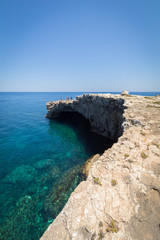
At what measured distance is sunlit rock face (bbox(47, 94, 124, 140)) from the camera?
843 inches

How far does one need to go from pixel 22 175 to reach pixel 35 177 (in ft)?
6.90

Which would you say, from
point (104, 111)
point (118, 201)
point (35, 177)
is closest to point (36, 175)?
point (35, 177)

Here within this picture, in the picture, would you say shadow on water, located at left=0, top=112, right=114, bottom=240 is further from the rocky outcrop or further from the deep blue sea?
the rocky outcrop

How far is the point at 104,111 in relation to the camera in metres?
25.2

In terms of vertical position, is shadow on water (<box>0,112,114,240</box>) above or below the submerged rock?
below

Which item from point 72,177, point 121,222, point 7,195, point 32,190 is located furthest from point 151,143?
point 7,195

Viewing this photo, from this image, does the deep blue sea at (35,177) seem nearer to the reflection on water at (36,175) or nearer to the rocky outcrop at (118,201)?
the reflection on water at (36,175)

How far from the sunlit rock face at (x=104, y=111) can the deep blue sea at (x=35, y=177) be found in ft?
14.6

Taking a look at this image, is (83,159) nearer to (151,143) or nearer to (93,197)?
(151,143)

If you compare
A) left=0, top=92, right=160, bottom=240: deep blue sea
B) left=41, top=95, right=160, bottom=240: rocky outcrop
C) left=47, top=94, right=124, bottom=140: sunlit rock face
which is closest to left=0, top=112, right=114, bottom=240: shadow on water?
left=0, top=92, right=160, bottom=240: deep blue sea

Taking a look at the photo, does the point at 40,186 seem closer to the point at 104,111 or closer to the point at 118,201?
the point at 118,201

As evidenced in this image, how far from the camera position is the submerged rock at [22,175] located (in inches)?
567

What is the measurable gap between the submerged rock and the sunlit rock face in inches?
679

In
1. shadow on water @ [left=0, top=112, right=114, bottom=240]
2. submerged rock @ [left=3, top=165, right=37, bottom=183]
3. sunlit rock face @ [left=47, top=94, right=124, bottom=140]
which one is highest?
sunlit rock face @ [left=47, top=94, right=124, bottom=140]
